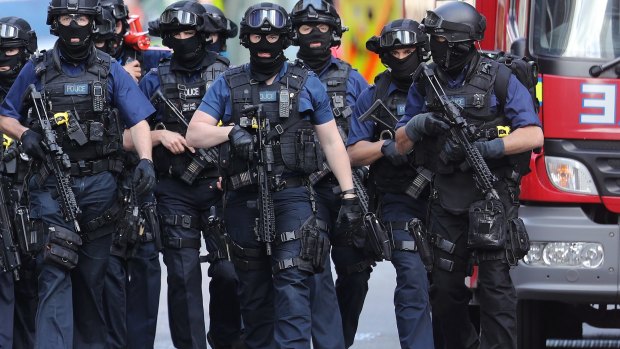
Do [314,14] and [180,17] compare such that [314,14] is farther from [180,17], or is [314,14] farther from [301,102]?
[301,102]

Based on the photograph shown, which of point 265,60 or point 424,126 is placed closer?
point 424,126

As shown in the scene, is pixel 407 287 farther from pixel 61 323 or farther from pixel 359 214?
pixel 61 323

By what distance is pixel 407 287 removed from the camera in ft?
29.9

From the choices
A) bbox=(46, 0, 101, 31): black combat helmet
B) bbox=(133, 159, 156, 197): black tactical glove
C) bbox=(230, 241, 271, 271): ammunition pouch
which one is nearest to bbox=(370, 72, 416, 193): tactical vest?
bbox=(230, 241, 271, 271): ammunition pouch

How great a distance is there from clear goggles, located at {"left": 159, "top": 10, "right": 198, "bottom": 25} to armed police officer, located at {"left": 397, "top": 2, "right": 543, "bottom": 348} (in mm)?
1851

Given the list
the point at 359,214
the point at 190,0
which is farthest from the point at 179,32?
the point at 359,214

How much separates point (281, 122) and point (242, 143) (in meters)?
0.41

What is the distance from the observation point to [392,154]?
924 cm

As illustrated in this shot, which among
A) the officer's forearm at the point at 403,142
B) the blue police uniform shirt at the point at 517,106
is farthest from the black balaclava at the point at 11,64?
the blue police uniform shirt at the point at 517,106

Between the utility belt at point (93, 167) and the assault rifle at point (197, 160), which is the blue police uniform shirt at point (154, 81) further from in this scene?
the utility belt at point (93, 167)

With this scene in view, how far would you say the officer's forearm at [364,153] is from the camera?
937 centimetres

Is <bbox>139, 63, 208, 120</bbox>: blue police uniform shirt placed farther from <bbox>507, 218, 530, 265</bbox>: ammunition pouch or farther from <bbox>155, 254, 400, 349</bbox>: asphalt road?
<bbox>507, 218, 530, 265</bbox>: ammunition pouch

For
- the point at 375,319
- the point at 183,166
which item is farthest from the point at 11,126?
the point at 375,319

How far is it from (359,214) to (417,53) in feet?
4.44
